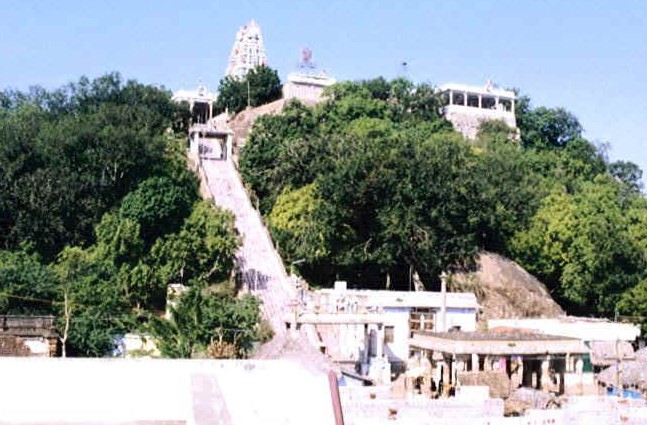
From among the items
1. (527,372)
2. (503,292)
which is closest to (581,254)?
(503,292)

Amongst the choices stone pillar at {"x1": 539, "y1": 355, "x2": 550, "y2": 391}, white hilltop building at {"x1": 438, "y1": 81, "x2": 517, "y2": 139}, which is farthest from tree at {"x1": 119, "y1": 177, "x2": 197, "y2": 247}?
white hilltop building at {"x1": 438, "y1": 81, "x2": 517, "y2": 139}

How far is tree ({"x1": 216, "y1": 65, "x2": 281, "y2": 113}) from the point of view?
48438 millimetres

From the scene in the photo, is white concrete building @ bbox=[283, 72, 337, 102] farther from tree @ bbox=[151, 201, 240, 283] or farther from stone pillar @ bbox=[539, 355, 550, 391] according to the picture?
stone pillar @ bbox=[539, 355, 550, 391]

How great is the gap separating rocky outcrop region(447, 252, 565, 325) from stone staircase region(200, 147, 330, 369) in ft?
22.9

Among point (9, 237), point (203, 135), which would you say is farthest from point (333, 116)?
point (9, 237)

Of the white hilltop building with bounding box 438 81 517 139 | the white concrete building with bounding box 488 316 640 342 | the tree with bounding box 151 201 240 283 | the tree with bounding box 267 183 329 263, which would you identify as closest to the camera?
the white concrete building with bounding box 488 316 640 342

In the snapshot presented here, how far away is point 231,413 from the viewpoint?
524 centimetres

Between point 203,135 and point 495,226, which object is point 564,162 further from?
point 203,135

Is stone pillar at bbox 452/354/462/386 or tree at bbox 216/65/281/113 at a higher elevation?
tree at bbox 216/65/281/113

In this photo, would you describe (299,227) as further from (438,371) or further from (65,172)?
(438,371)

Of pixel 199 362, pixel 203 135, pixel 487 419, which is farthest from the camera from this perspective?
pixel 203 135

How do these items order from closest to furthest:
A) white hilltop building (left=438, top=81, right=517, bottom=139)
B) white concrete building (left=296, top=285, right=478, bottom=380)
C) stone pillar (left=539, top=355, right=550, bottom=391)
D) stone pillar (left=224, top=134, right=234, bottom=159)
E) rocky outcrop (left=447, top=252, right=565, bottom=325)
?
stone pillar (left=539, top=355, right=550, bottom=391), white concrete building (left=296, top=285, right=478, bottom=380), rocky outcrop (left=447, top=252, right=565, bottom=325), stone pillar (left=224, top=134, right=234, bottom=159), white hilltop building (left=438, top=81, right=517, bottom=139)

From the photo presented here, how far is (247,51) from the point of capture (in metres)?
60.3

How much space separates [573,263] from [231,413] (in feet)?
97.6
